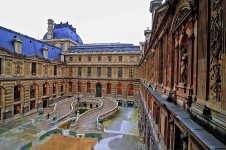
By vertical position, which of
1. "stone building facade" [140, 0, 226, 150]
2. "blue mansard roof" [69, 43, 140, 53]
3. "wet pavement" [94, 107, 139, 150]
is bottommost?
"wet pavement" [94, 107, 139, 150]

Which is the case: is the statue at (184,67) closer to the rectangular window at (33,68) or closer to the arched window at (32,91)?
the rectangular window at (33,68)

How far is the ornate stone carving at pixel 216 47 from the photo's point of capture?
176 inches

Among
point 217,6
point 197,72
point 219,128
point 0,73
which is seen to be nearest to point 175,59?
point 197,72

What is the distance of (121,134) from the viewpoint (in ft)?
99.7

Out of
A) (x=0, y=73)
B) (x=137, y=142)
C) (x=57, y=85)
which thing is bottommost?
(x=137, y=142)

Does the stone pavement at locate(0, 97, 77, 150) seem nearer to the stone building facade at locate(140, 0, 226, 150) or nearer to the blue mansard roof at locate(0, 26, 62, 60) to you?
the blue mansard roof at locate(0, 26, 62, 60)

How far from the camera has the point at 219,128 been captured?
14.4 feet

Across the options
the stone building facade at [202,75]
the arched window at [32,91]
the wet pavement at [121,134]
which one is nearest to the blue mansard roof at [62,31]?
the arched window at [32,91]

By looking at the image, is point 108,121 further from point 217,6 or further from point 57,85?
point 217,6

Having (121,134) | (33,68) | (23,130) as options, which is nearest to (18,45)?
(33,68)

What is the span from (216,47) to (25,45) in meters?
44.8

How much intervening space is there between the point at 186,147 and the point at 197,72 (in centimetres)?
267

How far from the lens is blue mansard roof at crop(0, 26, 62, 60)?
36356 millimetres

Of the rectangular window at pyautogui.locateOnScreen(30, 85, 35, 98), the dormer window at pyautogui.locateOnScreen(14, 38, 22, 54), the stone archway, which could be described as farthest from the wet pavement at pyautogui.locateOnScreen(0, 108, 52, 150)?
the stone archway
